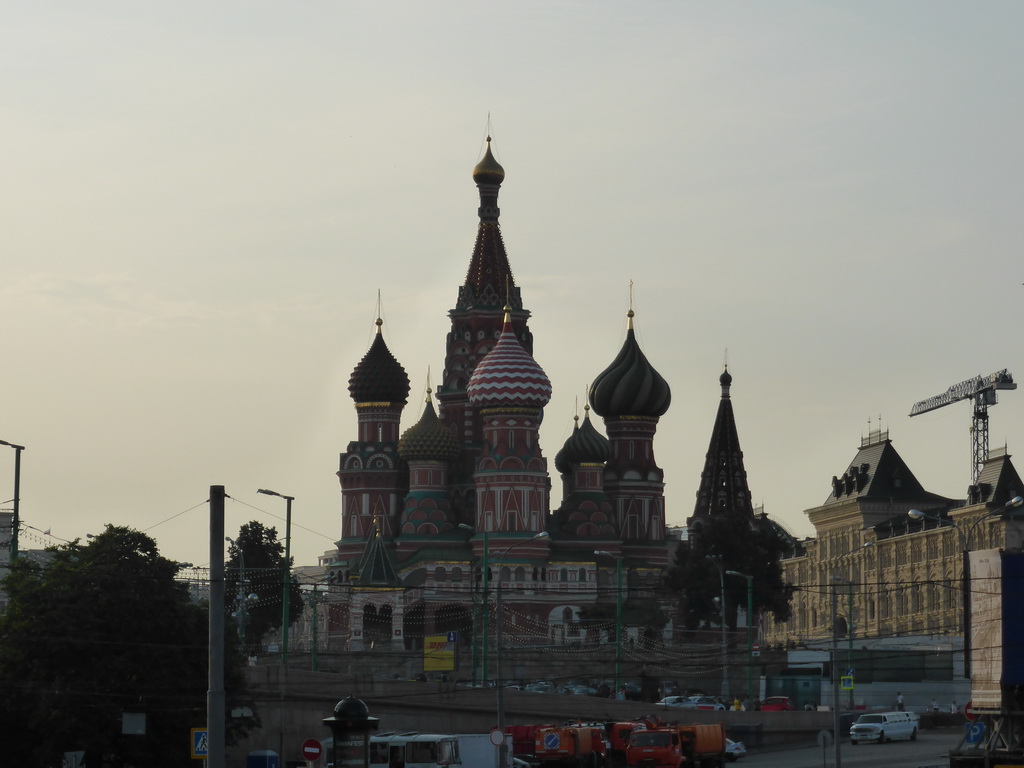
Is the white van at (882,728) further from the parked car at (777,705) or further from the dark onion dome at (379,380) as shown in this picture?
the dark onion dome at (379,380)

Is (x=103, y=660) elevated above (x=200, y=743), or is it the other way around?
(x=103, y=660)

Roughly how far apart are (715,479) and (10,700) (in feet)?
290

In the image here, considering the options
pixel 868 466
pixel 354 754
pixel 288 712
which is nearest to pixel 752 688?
pixel 288 712

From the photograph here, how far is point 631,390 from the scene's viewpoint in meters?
131

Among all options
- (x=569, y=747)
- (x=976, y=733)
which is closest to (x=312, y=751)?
(x=569, y=747)

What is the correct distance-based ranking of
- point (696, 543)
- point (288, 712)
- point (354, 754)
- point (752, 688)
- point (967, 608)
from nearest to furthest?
1. point (354, 754)
2. point (967, 608)
3. point (288, 712)
4. point (752, 688)
5. point (696, 543)

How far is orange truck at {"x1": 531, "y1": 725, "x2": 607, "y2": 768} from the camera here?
188 feet

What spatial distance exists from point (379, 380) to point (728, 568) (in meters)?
26.8

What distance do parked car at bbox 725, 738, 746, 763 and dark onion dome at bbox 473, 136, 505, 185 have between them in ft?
226

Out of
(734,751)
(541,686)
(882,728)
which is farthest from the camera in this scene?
(541,686)

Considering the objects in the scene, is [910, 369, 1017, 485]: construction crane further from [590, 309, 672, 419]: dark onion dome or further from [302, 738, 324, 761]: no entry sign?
[302, 738, 324, 761]: no entry sign

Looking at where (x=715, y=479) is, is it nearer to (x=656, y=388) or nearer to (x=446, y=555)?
(x=656, y=388)

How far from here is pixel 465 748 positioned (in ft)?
181

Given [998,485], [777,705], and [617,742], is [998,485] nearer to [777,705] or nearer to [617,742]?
[777,705]
